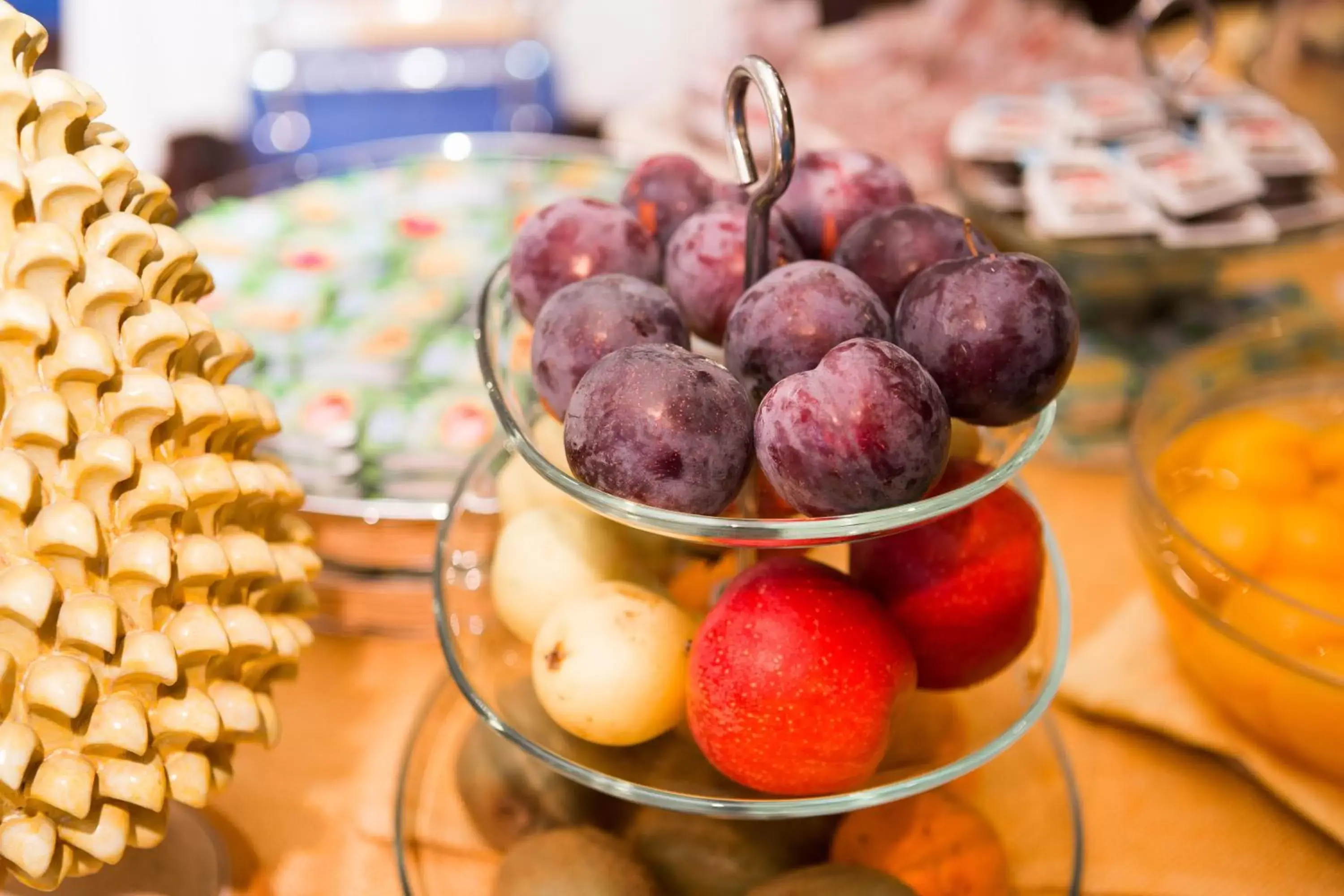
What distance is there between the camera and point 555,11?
2014 millimetres

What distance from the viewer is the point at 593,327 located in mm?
447

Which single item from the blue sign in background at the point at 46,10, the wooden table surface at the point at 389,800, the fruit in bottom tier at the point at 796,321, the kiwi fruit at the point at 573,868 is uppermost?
the blue sign in background at the point at 46,10

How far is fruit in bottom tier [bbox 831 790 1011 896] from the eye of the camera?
1.65 feet

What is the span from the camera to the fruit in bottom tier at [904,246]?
47 cm

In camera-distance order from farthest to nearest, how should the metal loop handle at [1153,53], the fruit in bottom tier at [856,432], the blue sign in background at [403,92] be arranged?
the blue sign in background at [403,92], the metal loop handle at [1153,53], the fruit in bottom tier at [856,432]

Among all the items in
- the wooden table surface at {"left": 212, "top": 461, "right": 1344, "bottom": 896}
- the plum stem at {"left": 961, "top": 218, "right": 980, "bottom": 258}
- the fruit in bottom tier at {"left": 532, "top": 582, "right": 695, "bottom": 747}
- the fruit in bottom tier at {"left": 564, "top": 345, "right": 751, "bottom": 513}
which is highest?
the plum stem at {"left": 961, "top": 218, "right": 980, "bottom": 258}

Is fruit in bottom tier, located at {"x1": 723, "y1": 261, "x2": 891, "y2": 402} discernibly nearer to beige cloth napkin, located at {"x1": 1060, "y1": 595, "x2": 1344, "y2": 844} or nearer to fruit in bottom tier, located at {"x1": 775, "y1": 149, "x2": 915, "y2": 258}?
fruit in bottom tier, located at {"x1": 775, "y1": 149, "x2": 915, "y2": 258}

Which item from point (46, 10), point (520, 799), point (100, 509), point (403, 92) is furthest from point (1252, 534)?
point (46, 10)

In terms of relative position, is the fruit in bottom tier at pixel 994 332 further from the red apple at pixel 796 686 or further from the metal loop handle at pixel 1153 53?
the metal loop handle at pixel 1153 53

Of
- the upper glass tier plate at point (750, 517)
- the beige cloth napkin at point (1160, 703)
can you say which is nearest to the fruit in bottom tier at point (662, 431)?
the upper glass tier plate at point (750, 517)

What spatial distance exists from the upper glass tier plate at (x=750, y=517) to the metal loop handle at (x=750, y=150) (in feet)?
0.39

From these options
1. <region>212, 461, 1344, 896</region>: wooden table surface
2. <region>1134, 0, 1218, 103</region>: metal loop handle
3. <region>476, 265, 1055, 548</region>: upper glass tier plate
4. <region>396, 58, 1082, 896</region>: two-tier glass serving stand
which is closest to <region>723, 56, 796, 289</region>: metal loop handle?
<region>396, 58, 1082, 896</region>: two-tier glass serving stand

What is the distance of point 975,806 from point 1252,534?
227 mm

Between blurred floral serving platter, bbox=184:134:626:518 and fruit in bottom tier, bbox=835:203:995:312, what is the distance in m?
0.33
